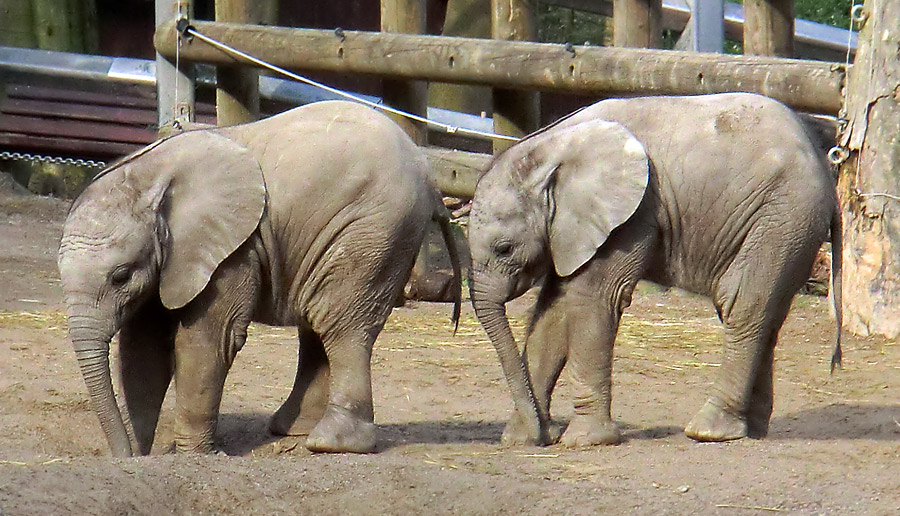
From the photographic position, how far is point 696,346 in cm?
784

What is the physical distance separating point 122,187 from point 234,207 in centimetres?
41

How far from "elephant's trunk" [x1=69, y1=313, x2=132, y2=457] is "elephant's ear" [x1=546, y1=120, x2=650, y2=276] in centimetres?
174

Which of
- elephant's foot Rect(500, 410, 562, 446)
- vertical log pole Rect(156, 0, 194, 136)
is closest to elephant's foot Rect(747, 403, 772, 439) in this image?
elephant's foot Rect(500, 410, 562, 446)

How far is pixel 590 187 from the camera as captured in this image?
5.41 m

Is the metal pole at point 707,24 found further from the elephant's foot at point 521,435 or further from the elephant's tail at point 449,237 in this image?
the elephant's foot at point 521,435

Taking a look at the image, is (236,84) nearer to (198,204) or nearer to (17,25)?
(17,25)

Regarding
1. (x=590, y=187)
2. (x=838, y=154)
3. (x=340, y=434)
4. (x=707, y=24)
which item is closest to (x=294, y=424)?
(x=340, y=434)

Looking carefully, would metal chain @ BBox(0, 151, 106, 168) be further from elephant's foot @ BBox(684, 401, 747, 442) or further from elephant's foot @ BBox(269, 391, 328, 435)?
elephant's foot @ BBox(684, 401, 747, 442)

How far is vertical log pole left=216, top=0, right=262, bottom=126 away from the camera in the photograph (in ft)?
30.3

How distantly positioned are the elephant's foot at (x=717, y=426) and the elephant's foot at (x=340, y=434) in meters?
1.30

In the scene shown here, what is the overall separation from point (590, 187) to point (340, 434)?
4.42 feet

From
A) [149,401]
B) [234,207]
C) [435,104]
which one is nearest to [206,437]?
[149,401]

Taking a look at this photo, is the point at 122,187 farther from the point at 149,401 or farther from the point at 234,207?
the point at 149,401

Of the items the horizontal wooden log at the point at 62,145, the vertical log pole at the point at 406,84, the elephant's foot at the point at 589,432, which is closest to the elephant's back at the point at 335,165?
the elephant's foot at the point at 589,432
